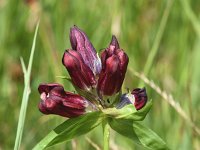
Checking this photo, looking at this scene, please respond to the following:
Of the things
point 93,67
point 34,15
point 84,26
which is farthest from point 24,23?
point 93,67

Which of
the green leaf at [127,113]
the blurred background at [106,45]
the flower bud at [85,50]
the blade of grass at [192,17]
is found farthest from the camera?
the blade of grass at [192,17]

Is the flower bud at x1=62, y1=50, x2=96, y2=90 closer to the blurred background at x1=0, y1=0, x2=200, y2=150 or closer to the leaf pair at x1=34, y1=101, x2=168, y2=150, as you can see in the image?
the leaf pair at x1=34, y1=101, x2=168, y2=150

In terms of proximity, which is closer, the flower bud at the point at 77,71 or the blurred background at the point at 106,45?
the flower bud at the point at 77,71

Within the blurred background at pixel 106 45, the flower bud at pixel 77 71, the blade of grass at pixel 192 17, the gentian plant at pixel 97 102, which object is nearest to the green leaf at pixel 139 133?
the gentian plant at pixel 97 102

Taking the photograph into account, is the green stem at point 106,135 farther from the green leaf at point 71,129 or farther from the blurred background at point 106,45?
the blurred background at point 106,45

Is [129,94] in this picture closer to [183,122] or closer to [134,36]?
[183,122]

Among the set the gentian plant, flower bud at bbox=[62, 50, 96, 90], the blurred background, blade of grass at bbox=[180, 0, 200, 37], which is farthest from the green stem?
blade of grass at bbox=[180, 0, 200, 37]

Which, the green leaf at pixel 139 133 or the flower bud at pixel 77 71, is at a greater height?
the flower bud at pixel 77 71
